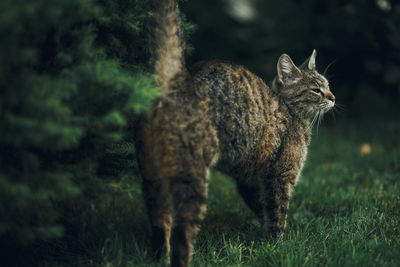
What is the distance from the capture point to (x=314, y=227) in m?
3.14

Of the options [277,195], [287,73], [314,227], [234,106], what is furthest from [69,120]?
[314,227]

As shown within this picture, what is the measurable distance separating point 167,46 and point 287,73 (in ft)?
4.40

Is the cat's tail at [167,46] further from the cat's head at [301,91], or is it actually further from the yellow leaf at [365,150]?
the yellow leaf at [365,150]

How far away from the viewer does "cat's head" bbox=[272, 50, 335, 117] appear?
331 cm

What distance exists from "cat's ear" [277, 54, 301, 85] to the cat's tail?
1.20 m

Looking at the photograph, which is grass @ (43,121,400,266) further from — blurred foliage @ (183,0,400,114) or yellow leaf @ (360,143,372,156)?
A: blurred foliage @ (183,0,400,114)

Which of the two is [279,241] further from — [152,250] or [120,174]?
[120,174]

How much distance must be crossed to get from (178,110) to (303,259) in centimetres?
126

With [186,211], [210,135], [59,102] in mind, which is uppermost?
[59,102]

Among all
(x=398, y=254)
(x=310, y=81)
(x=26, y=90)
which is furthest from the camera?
(x=310, y=81)

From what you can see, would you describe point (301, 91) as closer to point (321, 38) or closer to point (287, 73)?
point (287, 73)

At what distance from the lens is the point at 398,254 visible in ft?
7.99

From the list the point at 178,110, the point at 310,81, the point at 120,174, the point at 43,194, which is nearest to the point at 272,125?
the point at 310,81

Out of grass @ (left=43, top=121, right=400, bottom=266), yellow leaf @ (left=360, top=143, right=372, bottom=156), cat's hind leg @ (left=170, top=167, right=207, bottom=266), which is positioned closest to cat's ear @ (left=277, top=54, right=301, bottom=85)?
grass @ (left=43, top=121, right=400, bottom=266)
